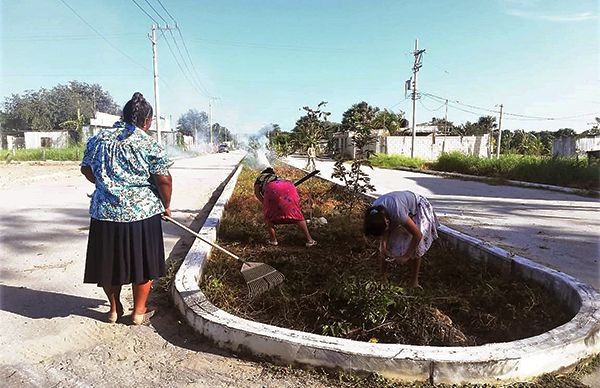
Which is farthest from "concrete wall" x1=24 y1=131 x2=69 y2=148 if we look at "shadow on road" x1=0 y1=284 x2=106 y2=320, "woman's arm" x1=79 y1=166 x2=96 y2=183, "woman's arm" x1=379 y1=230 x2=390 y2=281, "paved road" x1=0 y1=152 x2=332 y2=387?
"woman's arm" x1=379 y1=230 x2=390 y2=281

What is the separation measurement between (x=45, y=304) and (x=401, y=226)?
10.1 ft

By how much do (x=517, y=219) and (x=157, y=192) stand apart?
6.87 m

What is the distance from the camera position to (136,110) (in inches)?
121

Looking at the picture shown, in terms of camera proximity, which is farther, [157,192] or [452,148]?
[452,148]

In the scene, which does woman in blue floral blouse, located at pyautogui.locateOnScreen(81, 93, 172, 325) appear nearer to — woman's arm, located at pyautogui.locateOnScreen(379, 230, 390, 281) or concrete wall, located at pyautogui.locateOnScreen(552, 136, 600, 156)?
woman's arm, located at pyautogui.locateOnScreen(379, 230, 390, 281)

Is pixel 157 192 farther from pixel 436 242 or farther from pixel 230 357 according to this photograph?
pixel 436 242

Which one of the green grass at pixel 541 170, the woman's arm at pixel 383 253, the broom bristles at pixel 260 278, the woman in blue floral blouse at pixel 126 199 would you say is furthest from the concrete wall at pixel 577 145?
the woman in blue floral blouse at pixel 126 199

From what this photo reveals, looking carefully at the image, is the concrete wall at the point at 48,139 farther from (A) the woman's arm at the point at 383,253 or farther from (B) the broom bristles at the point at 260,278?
(A) the woman's arm at the point at 383,253

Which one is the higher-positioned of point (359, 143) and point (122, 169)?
point (359, 143)

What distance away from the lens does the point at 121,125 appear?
308 centimetres

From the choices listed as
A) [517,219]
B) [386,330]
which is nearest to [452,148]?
[517,219]

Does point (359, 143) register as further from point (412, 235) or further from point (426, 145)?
point (426, 145)

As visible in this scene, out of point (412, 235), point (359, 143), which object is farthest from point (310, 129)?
point (412, 235)

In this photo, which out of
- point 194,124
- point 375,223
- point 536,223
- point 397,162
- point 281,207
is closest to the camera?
point 375,223
